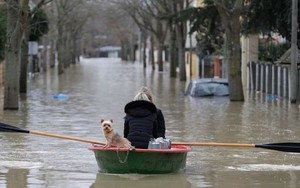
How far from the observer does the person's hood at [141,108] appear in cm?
1198

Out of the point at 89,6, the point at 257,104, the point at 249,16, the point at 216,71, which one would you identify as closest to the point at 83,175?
the point at 257,104

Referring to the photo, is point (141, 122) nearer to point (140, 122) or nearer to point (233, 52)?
point (140, 122)

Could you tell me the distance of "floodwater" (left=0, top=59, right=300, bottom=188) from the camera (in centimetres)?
1149

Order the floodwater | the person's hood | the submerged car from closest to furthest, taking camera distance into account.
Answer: the floodwater, the person's hood, the submerged car

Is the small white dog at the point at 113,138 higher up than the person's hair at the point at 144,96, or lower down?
lower down

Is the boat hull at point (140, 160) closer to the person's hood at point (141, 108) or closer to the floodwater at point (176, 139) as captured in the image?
the floodwater at point (176, 139)

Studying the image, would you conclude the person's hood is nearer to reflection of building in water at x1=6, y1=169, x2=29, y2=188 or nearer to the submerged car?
reflection of building in water at x1=6, y1=169, x2=29, y2=188

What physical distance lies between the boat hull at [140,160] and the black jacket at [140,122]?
383 mm

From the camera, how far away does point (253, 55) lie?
48.2m

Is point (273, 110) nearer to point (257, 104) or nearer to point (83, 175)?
point (257, 104)

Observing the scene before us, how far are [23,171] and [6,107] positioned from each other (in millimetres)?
14132

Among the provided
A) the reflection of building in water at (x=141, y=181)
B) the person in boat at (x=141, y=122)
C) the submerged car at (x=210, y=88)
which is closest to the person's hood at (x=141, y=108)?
the person in boat at (x=141, y=122)

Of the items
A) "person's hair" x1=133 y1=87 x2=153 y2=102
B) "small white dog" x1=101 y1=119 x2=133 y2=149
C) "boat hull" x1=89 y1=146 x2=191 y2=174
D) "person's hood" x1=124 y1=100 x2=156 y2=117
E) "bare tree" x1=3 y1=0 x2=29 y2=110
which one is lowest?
"boat hull" x1=89 y1=146 x2=191 y2=174

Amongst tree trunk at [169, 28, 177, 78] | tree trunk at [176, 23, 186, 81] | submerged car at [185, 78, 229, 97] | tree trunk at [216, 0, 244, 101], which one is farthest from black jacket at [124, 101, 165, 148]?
tree trunk at [169, 28, 177, 78]
